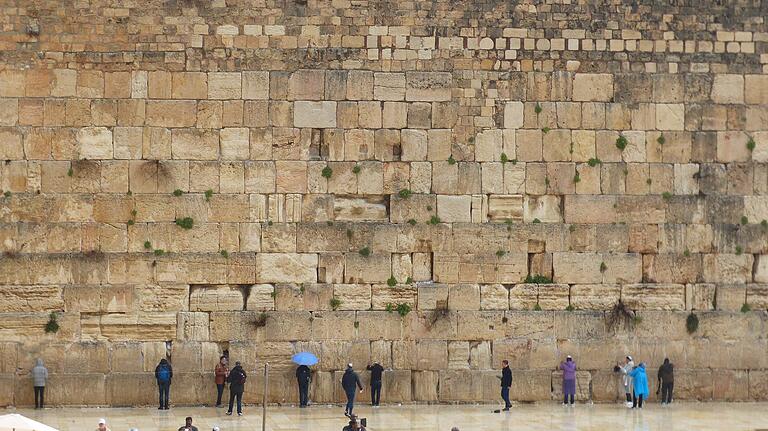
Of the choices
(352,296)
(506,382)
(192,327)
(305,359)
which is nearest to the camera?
(305,359)

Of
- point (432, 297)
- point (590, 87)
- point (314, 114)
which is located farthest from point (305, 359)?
point (590, 87)

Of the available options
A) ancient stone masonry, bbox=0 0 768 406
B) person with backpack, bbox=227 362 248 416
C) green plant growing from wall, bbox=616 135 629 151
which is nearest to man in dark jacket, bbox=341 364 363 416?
ancient stone masonry, bbox=0 0 768 406

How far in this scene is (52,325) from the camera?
62.0 feet

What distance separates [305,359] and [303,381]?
1.83ft

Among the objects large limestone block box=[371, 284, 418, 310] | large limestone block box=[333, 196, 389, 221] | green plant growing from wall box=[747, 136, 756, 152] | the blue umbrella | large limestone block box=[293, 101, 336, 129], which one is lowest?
the blue umbrella

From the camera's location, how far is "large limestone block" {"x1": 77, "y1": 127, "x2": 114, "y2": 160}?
1919 centimetres

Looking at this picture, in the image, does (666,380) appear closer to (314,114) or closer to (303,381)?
(303,381)

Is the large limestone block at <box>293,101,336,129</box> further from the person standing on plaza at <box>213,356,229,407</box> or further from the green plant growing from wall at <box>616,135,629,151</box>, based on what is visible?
the green plant growing from wall at <box>616,135,629,151</box>

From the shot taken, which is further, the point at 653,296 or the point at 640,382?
the point at 653,296

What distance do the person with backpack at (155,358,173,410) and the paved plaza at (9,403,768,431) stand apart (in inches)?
6.8

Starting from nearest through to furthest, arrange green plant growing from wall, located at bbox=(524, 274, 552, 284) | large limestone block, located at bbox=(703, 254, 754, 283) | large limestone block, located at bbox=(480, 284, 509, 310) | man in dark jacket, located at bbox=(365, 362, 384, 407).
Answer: man in dark jacket, located at bbox=(365, 362, 384, 407) → large limestone block, located at bbox=(480, 284, 509, 310) → green plant growing from wall, located at bbox=(524, 274, 552, 284) → large limestone block, located at bbox=(703, 254, 754, 283)

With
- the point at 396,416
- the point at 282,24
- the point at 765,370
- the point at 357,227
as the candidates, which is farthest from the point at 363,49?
the point at 765,370

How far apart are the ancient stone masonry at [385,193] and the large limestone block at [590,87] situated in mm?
53

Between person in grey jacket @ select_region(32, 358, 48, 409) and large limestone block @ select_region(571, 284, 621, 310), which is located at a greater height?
large limestone block @ select_region(571, 284, 621, 310)
